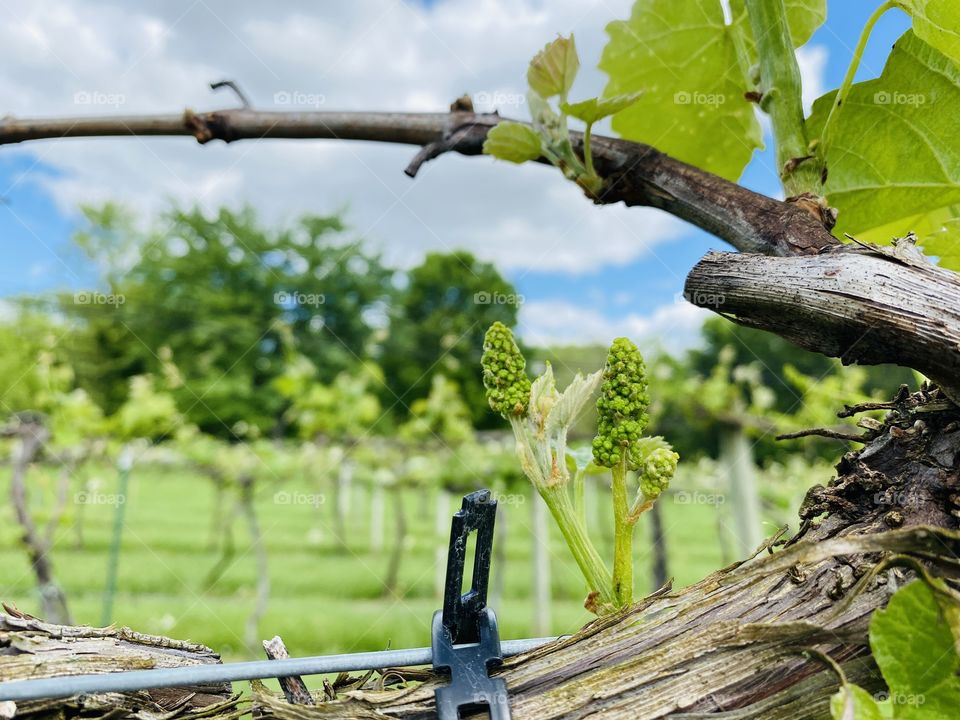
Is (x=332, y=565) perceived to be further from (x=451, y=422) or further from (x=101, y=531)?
(x=101, y=531)

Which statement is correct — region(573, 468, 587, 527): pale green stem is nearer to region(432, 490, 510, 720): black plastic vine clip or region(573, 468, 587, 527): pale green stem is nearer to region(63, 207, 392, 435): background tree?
region(432, 490, 510, 720): black plastic vine clip

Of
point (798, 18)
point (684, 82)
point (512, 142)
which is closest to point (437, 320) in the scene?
point (684, 82)

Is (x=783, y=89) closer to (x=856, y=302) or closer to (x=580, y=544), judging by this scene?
(x=856, y=302)

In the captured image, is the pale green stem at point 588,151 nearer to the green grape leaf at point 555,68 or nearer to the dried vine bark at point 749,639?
the green grape leaf at point 555,68

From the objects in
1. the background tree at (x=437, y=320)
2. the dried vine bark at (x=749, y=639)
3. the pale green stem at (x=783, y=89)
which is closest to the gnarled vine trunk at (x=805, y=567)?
the dried vine bark at (x=749, y=639)

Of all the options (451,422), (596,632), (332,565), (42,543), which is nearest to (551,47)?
(596,632)

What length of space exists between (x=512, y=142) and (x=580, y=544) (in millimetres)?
328

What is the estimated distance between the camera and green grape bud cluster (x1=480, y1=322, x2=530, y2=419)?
0.50 metres

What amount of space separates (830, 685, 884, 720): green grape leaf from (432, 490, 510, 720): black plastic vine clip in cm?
16

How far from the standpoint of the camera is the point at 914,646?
37 centimetres

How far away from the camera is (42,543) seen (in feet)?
9.41

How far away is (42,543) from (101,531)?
6852 millimetres

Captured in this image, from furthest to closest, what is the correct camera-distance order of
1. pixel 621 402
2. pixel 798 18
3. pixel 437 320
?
pixel 437 320 → pixel 798 18 → pixel 621 402

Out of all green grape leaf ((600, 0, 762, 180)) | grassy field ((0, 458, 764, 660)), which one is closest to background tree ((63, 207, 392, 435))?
grassy field ((0, 458, 764, 660))
